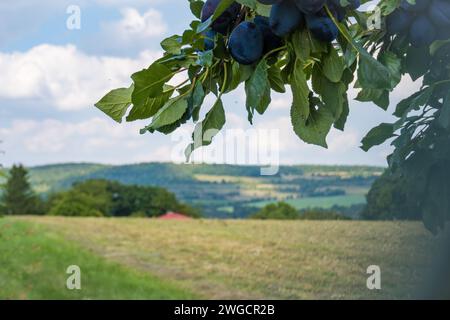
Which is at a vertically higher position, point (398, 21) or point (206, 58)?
point (398, 21)

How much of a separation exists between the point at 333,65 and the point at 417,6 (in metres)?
0.42

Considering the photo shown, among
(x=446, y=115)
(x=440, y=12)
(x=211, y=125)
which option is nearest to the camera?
(x=211, y=125)

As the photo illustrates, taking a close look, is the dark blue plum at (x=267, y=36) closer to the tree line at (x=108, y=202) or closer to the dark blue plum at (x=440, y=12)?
the dark blue plum at (x=440, y=12)

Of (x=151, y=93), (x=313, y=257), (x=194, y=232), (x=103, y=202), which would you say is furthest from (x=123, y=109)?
(x=103, y=202)

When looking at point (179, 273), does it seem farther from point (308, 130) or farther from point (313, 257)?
point (308, 130)

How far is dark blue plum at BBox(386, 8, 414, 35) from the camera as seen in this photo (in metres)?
1.04

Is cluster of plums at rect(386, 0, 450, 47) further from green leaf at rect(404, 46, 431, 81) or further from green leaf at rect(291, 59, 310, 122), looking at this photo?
green leaf at rect(291, 59, 310, 122)

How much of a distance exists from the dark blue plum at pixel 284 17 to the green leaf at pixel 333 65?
0.20ft

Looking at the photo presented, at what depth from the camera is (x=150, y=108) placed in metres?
0.76

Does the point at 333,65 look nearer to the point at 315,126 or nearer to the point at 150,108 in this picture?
the point at 315,126

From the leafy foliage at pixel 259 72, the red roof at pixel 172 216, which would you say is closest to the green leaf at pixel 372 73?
the leafy foliage at pixel 259 72

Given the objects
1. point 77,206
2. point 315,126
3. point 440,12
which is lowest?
point 77,206

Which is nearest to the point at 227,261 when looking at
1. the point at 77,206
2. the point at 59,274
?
the point at 59,274

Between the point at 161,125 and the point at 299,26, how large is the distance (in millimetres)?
190
